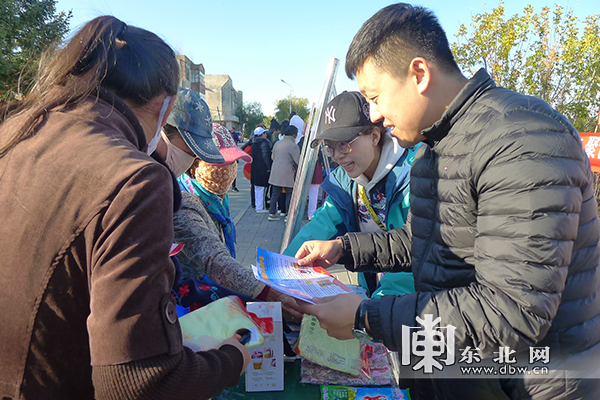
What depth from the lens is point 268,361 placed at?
1.44 m

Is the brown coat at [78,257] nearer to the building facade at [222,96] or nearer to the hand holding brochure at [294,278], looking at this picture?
the hand holding brochure at [294,278]

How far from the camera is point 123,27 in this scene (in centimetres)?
106

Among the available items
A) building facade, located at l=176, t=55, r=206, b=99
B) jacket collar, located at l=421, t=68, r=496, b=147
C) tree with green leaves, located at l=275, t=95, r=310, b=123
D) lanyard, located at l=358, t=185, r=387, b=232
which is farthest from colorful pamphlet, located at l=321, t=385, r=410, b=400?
tree with green leaves, located at l=275, t=95, r=310, b=123

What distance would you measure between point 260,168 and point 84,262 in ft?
26.7

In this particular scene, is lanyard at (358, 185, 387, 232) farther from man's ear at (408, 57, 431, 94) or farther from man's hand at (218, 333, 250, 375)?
man's hand at (218, 333, 250, 375)

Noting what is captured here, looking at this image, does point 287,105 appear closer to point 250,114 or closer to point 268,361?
point 250,114

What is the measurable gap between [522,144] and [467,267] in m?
0.41

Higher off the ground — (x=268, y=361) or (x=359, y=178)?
(x=359, y=178)

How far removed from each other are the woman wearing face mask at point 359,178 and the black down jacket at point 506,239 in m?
0.81

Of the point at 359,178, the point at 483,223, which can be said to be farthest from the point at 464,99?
the point at 359,178

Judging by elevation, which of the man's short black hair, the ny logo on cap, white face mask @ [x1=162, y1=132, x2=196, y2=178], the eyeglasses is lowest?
white face mask @ [x1=162, y1=132, x2=196, y2=178]

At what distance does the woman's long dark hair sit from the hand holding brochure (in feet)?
2.59

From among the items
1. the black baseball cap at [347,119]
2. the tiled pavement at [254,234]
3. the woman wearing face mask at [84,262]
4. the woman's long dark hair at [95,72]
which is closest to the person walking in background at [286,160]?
the tiled pavement at [254,234]

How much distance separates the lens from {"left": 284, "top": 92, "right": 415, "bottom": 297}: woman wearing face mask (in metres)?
2.19
